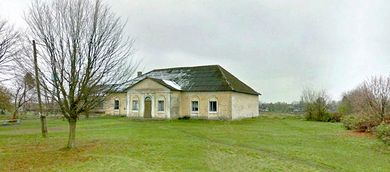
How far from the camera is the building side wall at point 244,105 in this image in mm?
35062

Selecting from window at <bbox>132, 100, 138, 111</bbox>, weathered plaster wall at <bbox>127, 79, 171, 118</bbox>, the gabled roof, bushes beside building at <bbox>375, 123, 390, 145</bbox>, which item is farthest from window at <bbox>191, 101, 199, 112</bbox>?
bushes beside building at <bbox>375, 123, 390, 145</bbox>

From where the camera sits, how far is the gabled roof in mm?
35031

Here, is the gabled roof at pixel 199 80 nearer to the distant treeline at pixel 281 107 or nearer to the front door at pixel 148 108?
the front door at pixel 148 108

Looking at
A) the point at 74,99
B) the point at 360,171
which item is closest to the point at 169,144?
the point at 74,99

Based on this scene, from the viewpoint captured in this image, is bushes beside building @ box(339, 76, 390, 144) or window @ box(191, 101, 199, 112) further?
window @ box(191, 101, 199, 112)

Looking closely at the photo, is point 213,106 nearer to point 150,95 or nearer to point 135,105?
point 150,95

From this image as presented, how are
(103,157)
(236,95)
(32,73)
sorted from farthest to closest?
1. (236,95)
2. (32,73)
3. (103,157)

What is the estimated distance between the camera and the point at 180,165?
10461mm

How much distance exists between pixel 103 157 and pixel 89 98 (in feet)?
10.3

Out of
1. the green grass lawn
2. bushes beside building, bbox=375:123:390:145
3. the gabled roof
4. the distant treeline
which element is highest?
the gabled roof

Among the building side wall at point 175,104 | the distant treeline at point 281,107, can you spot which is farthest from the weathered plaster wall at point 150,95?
the distant treeline at point 281,107

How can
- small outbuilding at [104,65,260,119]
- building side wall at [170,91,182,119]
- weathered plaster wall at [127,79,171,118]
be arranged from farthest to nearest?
building side wall at [170,91,182,119], weathered plaster wall at [127,79,171,118], small outbuilding at [104,65,260,119]

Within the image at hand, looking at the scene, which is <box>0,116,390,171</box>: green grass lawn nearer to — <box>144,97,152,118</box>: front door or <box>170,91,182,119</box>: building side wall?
<box>170,91,182,119</box>: building side wall

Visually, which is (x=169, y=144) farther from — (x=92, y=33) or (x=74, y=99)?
(x=92, y=33)
